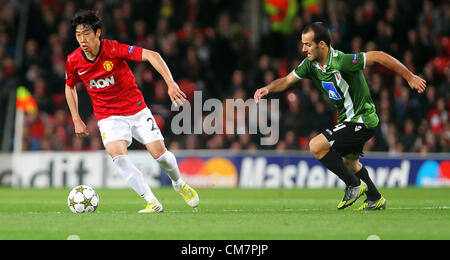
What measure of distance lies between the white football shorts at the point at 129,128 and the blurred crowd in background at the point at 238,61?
8.58m

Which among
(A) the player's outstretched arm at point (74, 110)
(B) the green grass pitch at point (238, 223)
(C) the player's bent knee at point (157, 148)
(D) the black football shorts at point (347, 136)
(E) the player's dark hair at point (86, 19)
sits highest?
(E) the player's dark hair at point (86, 19)

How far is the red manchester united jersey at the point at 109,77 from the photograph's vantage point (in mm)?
9695

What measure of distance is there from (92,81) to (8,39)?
1115 cm

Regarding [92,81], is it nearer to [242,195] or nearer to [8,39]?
[242,195]

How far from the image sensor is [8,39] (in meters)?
20.3

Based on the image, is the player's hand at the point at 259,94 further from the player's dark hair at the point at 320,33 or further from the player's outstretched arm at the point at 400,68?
the player's outstretched arm at the point at 400,68

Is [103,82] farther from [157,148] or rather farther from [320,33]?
[320,33]

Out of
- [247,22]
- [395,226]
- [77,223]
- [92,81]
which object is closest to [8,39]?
[247,22]

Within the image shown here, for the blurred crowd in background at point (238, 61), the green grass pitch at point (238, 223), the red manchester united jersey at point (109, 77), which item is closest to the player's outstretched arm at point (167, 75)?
the red manchester united jersey at point (109, 77)

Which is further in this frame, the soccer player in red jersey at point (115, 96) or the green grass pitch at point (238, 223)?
the soccer player in red jersey at point (115, 96)

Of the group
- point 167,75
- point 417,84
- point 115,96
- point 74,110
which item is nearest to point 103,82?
point 115,96

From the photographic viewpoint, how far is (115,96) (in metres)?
9.88

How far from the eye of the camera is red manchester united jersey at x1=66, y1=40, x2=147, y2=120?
9695 millimetres

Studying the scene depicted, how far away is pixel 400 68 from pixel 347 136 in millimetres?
1031
